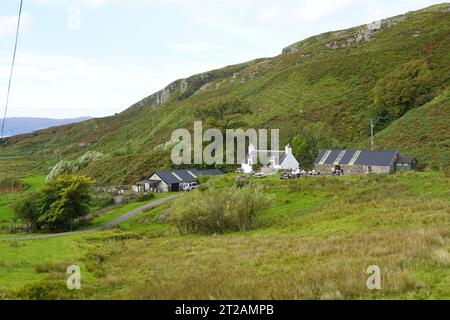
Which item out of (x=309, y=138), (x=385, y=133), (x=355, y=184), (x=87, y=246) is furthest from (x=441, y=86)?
(x=87, y=246)

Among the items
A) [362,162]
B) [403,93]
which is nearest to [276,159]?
[362,162]

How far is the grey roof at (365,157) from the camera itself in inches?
2466

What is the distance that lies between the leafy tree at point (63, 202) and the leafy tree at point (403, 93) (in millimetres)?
69554

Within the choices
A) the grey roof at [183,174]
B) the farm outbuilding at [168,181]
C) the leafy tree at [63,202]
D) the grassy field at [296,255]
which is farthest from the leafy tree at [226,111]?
the grassy field at [296,255]

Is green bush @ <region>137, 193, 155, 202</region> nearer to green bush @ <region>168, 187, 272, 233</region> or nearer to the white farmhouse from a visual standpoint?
the white farmhouse

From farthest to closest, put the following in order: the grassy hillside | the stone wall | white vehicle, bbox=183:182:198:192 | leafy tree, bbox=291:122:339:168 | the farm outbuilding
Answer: leafy tree, bbox=291:122:339:168
the farm outbuilding
white vehicle, bbox=183:182:198:192
the grassy hillside
the stone wall

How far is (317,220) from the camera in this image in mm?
38938

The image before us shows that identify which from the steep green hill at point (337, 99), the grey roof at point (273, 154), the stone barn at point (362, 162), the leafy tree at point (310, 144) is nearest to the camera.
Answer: the stone barn at point (362, 162)

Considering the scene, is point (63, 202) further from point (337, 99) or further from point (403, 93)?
point (337, 99)

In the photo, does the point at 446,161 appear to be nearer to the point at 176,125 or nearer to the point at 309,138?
the point at 309,138

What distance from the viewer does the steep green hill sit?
83875 millimetres

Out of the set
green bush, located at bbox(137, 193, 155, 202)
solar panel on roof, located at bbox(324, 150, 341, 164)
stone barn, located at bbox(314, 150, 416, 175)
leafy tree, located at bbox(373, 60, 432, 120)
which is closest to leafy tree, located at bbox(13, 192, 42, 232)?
green bush, located at bbox(137, 193, 155, 202)

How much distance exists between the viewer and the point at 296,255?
21922 mm

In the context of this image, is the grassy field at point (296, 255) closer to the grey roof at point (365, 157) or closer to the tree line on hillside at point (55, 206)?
the tree line on hillside at point (55, 206)
